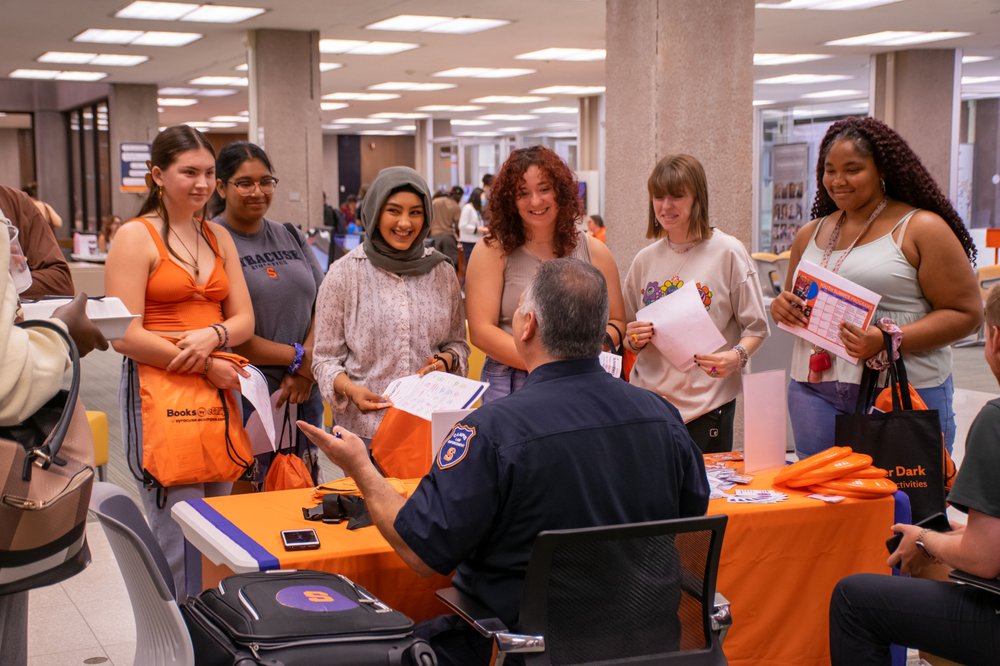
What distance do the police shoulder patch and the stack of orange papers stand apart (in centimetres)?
134

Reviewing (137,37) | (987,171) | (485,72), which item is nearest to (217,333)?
(137,37)

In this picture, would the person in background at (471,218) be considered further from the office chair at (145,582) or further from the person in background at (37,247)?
the office chair at (145,582)

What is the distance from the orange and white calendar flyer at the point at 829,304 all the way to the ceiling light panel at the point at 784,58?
13.0 m

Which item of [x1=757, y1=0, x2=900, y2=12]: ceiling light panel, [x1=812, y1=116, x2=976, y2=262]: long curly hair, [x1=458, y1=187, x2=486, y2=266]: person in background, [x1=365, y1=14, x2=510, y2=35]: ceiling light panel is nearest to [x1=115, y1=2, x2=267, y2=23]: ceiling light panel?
[x1=365, y1=14, x2=510, y2=35]: ceiling light panel

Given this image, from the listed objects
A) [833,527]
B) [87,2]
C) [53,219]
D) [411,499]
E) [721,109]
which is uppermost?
[87,2]

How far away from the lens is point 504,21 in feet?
40.7

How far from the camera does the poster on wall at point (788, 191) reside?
19.8 meters

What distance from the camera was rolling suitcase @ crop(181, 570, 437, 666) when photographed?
1.97 m

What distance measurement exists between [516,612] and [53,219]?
20.0 ft

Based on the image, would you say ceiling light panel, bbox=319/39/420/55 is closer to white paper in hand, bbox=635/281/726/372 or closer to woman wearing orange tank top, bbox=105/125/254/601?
woman wearing orange tank top, bbox=105/125/254/601

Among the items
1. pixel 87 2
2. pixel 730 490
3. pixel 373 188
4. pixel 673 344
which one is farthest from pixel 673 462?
pixel 87 2

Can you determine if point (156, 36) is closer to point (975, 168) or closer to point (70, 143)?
point (70, 143)

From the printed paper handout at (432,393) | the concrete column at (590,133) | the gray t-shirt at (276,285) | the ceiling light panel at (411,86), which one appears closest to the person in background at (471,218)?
the ceiling light panel at (411,86)

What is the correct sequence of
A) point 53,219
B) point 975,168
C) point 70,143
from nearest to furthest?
point 53,219, point 975,168, point 70,143
